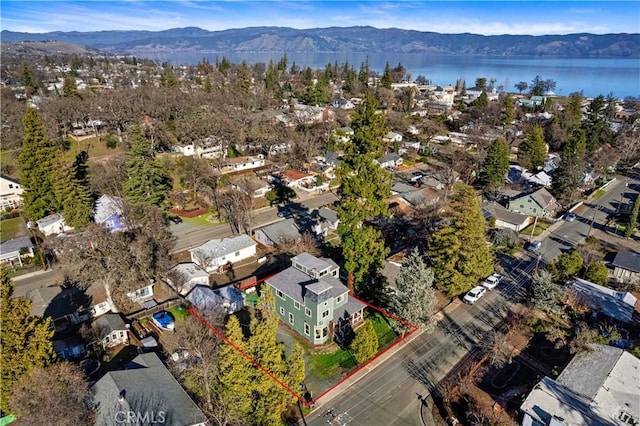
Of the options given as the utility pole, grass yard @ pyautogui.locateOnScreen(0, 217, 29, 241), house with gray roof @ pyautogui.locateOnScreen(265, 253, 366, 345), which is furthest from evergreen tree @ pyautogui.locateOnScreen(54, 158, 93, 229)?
house with gray roof @ pyautogui.locateOnScreen(265, 253, 366, 345)

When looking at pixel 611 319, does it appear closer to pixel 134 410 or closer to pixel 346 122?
pixel 134 410

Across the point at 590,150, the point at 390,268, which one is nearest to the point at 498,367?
the point at 390,268

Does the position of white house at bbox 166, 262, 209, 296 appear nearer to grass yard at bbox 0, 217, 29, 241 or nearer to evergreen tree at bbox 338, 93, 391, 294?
evergreen tree at bbox 338, 93, 391, 294

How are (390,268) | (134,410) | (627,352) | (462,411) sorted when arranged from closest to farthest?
1. (134,410)
2. (462,411)
3. (627,352)
4. (390,268)

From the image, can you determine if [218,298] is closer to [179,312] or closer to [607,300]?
[179,312]

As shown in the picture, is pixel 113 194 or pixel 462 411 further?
pixel 113 194

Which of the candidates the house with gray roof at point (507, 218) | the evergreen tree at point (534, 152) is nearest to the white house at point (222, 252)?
the house with gray roof at point (507, 218)

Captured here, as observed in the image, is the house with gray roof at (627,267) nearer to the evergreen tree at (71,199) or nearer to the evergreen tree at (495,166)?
the evergreen tree at (495,166)
